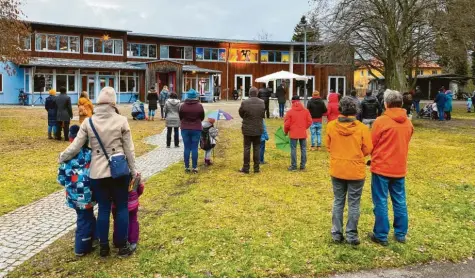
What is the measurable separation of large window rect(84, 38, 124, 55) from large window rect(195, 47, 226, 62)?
864cm

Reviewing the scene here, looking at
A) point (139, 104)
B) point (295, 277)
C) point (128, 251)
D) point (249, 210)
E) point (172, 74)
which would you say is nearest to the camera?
point (295, 277)

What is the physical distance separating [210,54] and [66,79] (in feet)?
54.0

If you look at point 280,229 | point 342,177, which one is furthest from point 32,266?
point 342,177

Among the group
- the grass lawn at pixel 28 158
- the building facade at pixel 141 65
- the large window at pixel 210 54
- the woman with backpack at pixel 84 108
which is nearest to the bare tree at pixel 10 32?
the grass lawn at pixel 28 158

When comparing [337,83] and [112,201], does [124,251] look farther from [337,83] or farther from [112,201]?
[337,83]

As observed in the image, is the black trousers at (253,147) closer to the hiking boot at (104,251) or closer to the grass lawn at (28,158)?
the grass lawn at (28,158)

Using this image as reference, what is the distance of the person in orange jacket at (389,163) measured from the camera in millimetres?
5391

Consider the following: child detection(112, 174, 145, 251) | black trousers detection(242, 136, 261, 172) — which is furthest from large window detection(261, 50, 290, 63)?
child detection(112, 174, 145, 251)

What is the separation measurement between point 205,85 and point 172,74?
3.64 metres

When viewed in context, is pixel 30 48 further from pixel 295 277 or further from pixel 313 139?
pixel 295 277

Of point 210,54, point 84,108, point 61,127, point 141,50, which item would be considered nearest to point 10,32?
point 61,127

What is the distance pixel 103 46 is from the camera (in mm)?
42625

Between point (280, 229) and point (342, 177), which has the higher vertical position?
point (342, 177)

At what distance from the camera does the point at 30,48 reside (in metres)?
38.8
